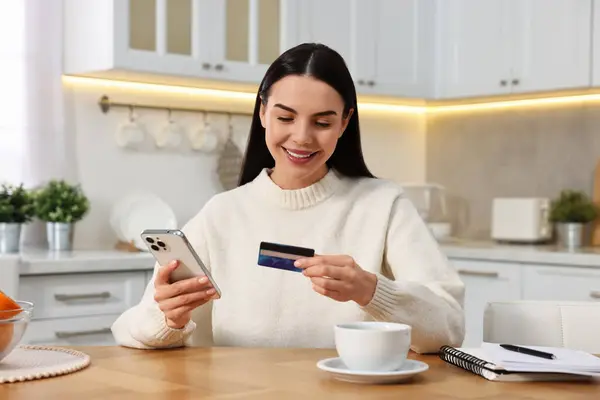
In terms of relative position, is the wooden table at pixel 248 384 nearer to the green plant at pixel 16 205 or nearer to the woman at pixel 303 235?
the woman at pixel 303 235

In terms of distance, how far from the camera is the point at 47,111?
3.75 m

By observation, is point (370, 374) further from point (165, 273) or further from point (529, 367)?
point (165, 273)

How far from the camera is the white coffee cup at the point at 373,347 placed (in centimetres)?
146

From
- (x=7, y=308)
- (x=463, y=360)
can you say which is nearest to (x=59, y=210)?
(x=7, y=308)

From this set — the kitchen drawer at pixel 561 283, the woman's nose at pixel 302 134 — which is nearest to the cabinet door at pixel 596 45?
the kitchen drawer at pixel 561 283

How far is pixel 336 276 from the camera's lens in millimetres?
1636

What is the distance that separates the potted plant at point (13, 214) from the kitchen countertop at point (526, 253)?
1701mm

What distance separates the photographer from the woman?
6.18ft

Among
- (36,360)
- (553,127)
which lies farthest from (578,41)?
(36,360)

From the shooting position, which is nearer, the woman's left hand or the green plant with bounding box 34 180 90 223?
the woman's left hand

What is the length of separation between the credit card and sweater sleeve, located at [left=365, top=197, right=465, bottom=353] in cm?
24

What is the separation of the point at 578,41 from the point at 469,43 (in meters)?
0.58

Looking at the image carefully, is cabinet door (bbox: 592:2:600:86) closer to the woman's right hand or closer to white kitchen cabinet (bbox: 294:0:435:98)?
white kitchen cabinet (bbox: 294:0:435:98)

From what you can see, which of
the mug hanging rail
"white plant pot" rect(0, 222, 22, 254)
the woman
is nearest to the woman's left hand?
the woman
